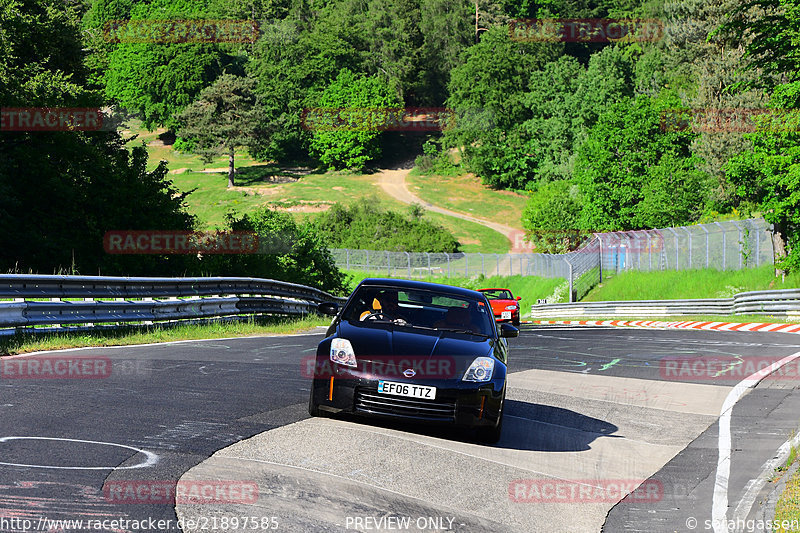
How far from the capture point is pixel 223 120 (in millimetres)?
118000

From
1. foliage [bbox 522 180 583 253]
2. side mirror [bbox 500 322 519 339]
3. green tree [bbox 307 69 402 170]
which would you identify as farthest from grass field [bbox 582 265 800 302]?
green tree [bbox 307 69 402 170]

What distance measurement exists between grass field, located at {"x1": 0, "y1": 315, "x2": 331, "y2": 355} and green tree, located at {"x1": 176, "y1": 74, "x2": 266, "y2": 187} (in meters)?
92.5

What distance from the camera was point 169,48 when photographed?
135375 mm

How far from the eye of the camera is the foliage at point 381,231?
287 feet

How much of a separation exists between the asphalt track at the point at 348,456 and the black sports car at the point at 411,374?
240 mm

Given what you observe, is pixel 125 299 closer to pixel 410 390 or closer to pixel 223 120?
pixel 410 390

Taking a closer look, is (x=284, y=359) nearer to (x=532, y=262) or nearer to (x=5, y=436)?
(x=5, y=436)

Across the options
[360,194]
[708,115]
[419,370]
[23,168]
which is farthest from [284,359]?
[360,194]

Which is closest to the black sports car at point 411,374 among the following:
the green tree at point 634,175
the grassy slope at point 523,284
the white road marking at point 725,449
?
the white road marking at point 725,449

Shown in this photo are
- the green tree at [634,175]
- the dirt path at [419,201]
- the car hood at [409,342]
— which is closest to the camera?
the car hood at [409,342]

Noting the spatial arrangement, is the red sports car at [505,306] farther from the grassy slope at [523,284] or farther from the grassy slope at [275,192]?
the grassy slope at [275,192]

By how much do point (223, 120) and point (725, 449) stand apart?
113657 millimetres

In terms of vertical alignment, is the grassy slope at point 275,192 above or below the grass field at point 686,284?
above

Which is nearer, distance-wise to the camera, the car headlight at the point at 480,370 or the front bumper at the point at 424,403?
the front bumper at the point at 424,403
